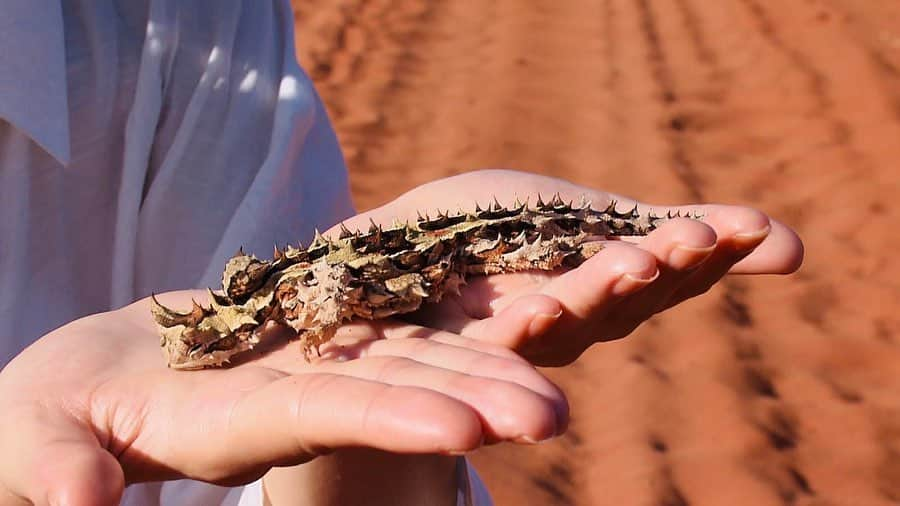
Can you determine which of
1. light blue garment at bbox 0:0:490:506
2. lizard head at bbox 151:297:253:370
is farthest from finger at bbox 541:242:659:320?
lizard head at bbox 151:297:253:370

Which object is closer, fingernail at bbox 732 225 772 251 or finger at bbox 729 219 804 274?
fingernail at bbox 732 225 772 251

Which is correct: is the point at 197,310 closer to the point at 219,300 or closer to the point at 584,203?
the point at 219,300

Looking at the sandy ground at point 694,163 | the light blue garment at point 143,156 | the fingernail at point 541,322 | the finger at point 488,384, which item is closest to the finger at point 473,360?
the finger at point 488,384

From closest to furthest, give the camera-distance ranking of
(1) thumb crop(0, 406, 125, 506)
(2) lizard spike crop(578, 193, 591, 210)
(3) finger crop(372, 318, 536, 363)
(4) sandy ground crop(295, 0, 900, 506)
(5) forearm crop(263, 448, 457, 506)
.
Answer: (1) thumb crop(0, 406, 125, 506) → (3) finger crop(372, 318, 536, 363) → (5) forearm crop(263, 448, 457, 506) → (2) lizard spike crop(578, 193, 591, 210) → (4) sandy ground crop(295, 0, 900, 506)

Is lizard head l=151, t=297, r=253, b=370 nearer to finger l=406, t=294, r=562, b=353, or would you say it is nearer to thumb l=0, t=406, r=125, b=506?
thumb l=0, t=406, r=125, b=506

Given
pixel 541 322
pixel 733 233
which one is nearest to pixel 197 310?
pixel 541 322

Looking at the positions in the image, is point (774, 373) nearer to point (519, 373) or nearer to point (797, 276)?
point (797, 276)

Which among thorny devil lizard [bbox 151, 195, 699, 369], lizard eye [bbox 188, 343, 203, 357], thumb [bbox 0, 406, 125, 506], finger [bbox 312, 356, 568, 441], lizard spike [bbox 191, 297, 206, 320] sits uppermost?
thumb [bbox 0, 406, 125, 506]
